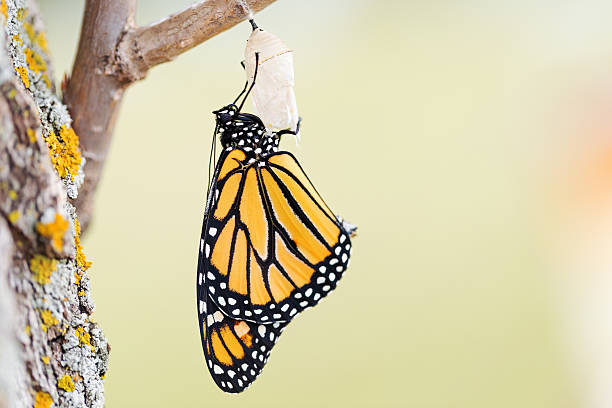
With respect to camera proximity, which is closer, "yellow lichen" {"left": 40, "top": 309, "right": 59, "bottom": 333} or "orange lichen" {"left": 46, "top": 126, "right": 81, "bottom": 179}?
"yellow lichen" {"left": 40, "top": 309, "right": 59, "bottom": 333}

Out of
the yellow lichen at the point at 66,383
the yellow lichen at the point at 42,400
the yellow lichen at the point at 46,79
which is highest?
the yellow lichen at the point at 46,79

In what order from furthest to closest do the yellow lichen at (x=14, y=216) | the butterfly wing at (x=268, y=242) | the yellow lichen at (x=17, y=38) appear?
the butterfly wing at (x=268, y=242) < the yellow lichen at (x=17, y=38) < the yellow lichen at (x=14, y=216)

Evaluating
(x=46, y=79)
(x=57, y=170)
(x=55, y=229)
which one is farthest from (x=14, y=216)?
(x=46, y=79)

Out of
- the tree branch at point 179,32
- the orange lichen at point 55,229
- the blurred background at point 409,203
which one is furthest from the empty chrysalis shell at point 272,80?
the blurred background at point 409,203

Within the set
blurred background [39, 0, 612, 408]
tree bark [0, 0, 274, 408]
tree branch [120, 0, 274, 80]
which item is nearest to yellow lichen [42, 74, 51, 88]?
tree bark [0, 0, 274, 408]

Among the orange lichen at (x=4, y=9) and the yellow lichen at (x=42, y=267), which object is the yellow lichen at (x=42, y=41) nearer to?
the orange lichen at (x=4, y=9)

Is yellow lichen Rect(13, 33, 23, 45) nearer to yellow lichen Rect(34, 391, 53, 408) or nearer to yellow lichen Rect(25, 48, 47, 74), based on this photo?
yellow lichen Rect(25, 48, 47, 74)
